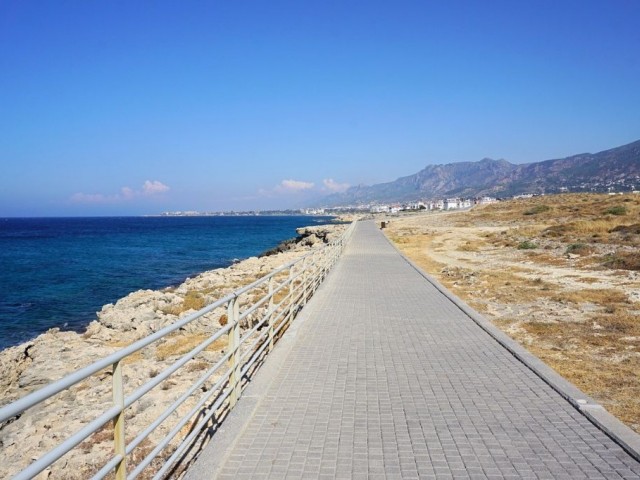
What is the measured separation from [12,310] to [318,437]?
874 inches

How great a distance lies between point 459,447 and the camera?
168 inches

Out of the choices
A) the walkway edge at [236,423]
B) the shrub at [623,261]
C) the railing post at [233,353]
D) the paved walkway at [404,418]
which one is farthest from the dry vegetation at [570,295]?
the railing post at [233,353]

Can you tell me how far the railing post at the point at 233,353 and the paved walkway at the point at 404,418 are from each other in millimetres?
182

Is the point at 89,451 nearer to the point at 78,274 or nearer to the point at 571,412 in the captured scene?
the point at 571,412

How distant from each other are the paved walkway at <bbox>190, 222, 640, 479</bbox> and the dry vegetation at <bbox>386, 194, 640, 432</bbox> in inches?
48.5

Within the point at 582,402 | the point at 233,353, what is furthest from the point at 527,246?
the point at 233,353

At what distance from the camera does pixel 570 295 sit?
13500 millimetres

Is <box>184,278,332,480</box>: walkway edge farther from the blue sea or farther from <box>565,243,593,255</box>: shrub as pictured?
<box>565,243,593,255</box>: shrub

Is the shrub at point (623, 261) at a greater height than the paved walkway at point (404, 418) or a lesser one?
lesser

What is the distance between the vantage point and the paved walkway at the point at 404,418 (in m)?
3.93

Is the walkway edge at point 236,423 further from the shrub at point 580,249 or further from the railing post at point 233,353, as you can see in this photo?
the shrub at point 580,249

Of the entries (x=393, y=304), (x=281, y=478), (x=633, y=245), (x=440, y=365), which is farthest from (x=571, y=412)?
(x=633, y=245)

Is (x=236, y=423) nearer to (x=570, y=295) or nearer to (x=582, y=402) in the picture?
(x=582, y=402)

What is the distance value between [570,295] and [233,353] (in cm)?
1114
